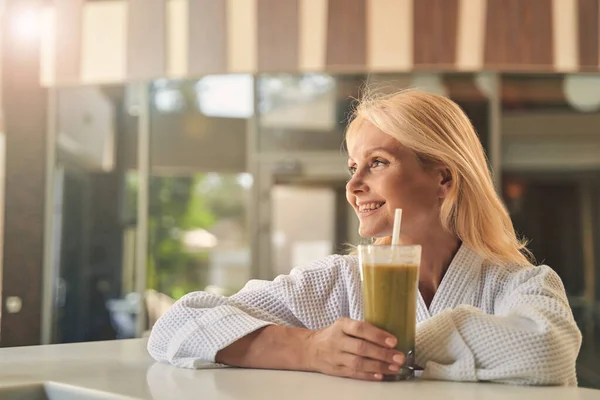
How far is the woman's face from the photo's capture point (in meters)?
1.52

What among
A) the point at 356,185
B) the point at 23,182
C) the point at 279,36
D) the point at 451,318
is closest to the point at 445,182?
the point at 356,185

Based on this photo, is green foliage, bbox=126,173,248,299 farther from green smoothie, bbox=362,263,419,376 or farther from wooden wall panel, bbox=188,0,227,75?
green smoothie, bbox=362,263,419,376

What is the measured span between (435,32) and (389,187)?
10.5ft

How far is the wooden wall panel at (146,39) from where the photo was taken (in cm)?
483

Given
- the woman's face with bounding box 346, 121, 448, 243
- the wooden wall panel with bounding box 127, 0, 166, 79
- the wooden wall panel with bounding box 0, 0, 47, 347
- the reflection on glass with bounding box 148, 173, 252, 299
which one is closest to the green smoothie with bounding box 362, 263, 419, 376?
the woman's face with bounding box 346, 121, 448, 243

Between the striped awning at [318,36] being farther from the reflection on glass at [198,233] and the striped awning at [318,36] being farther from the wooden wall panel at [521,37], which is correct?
the reflection on glass at [198,233]

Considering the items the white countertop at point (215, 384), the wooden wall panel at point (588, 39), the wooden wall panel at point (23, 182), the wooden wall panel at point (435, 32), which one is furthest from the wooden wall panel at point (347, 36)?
the white countertop at point (215, 384)

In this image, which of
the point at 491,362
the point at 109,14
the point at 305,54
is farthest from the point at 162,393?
the point at 109,14

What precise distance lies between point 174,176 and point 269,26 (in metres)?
1.12

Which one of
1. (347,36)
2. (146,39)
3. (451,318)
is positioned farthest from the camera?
(146,39)

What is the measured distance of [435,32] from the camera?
4.52 metres

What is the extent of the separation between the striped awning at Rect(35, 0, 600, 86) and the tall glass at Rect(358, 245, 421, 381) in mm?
3523

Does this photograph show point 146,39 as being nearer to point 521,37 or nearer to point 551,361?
point 521,37

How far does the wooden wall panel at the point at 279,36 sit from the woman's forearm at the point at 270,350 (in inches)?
138
